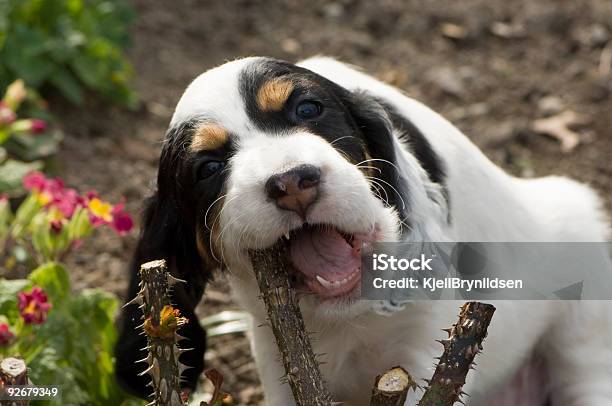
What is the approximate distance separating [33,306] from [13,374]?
918mm

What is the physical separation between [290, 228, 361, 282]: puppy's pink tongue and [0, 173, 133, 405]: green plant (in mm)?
1096

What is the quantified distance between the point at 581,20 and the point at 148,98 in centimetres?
317

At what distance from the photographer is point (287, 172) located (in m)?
2.92

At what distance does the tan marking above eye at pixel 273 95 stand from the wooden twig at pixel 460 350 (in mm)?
1022

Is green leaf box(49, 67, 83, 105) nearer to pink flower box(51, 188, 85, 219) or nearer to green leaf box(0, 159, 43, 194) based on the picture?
green leaf box(0, 159, 43, 194)

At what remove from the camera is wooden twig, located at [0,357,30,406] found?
2.82 metres

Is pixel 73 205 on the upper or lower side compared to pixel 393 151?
lower

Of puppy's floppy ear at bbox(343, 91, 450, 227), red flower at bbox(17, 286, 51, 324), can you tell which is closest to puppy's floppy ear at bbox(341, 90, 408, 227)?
puppy's floppy ear at bbox(343, 91, 450, 227)

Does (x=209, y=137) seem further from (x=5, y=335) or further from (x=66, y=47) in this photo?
(x=66, y=47)

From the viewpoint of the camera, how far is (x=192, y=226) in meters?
3.63

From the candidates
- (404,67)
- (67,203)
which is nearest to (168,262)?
(67,203)

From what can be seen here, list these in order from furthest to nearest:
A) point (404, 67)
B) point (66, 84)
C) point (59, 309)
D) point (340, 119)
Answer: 1. point (404, 67)
2. point (66, 84)
3. point (59, 309)
4. point (340, 119)

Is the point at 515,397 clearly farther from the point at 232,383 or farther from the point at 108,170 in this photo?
the point at 108,170

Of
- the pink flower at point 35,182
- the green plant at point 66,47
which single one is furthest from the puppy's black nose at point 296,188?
the green plant at point 66,47
